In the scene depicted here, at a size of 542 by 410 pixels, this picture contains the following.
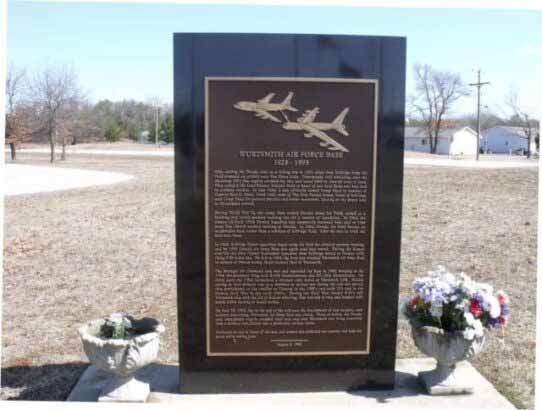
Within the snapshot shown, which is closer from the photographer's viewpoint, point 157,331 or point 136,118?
point 157,331

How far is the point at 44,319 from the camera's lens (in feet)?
22.3

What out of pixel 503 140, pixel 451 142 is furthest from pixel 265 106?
pixel 503 140

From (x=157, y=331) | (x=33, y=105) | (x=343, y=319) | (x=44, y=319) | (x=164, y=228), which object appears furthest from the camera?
(x=33, y=105)

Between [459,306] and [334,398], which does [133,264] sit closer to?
[334,398]

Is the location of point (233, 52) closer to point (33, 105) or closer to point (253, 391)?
point (253, 391)

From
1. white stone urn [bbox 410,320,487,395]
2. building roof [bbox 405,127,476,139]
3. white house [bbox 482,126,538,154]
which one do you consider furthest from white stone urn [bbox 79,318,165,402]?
white house [bbox 482,126,538,154]

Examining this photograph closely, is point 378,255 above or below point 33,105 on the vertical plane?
below

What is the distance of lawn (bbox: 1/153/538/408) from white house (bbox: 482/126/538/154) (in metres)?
60.6

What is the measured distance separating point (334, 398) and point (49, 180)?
21619 mm

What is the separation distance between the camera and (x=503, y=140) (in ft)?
251

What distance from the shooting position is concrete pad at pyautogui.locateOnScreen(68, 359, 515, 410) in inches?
179

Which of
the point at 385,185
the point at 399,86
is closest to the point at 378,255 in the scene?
the point at 385,185

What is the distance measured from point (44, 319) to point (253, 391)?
323cm

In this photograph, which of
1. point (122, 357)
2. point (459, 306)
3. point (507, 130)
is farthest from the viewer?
point (507, 130)
